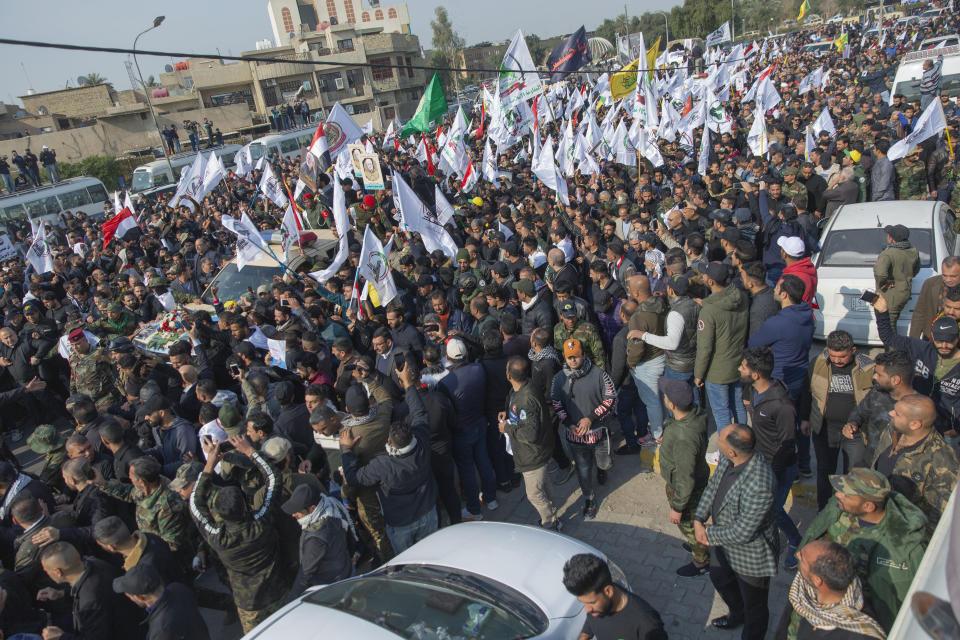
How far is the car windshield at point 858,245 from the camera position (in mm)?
7301

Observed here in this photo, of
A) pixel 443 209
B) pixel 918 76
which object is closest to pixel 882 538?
pixel 443 209

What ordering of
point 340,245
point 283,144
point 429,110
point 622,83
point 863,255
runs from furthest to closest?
1. point 283,144
2. point 622,83
3. point 429,110
4. point 340,245
5. point 863,255

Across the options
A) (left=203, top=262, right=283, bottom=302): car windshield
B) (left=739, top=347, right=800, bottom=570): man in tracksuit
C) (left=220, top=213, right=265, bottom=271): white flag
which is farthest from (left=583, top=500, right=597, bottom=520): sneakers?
(left=203, top=262, right=283, bottom=302): car windshield

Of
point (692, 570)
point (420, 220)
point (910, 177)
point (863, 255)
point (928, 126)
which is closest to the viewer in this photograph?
point (692, 570)

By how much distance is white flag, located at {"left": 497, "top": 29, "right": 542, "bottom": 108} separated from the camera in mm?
12945

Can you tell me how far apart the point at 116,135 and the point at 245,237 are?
4590 centimetres

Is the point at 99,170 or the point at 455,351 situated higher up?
the point at 99,170

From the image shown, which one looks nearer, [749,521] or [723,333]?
[749,521]

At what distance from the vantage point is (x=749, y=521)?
3412 millimetres

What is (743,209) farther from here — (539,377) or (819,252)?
(539,377)

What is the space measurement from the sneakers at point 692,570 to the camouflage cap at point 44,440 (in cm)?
562

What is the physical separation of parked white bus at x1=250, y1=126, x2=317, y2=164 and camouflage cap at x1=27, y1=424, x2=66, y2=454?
27337mm

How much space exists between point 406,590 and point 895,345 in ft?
13.4

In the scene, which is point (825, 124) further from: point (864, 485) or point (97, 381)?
point (97, 381)
